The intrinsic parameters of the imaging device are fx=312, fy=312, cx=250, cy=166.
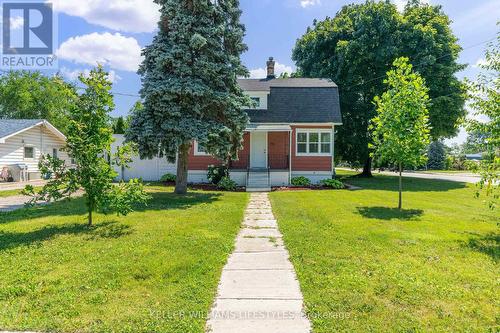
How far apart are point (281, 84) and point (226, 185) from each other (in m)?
8.91

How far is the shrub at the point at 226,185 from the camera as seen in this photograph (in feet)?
52.8

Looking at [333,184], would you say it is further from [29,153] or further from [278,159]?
[29,153]

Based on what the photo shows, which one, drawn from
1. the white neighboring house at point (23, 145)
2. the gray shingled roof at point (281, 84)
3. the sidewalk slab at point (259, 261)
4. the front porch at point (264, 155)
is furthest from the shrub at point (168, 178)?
the sidewalk slab at point (259, 261)

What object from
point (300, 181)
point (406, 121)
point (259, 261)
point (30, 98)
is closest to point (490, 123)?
point (406, 121)

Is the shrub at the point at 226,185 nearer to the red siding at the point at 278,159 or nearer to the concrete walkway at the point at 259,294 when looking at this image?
the red siding at the point at 278,159

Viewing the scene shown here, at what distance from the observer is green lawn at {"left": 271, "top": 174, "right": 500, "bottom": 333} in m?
3.51

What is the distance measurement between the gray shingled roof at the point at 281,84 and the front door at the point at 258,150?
3.12 meters

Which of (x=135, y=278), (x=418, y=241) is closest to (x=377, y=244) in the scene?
(x=418, y=241)

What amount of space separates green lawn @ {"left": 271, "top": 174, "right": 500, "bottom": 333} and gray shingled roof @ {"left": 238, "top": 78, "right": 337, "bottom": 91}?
12.1m

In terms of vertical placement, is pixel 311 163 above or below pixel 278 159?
below

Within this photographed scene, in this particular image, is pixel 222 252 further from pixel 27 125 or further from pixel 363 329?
pixel 27 125

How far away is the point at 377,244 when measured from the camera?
6.32 metres

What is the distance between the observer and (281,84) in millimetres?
21125

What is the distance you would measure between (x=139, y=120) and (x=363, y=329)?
450 inches
